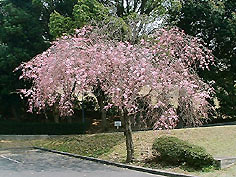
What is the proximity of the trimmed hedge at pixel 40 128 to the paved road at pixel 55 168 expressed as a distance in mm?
6405

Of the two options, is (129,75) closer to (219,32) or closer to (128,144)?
(128,144)

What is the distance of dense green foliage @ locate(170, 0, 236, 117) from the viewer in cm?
1953

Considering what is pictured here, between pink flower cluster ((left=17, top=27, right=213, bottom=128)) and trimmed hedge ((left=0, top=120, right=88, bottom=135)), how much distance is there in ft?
29.0

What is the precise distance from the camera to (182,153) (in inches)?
388

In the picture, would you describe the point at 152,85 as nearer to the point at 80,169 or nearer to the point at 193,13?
the point at 80,169

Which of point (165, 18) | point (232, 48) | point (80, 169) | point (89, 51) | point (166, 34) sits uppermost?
point (165, 18)

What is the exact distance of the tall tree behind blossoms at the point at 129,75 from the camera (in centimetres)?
1045

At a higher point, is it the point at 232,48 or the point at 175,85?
the point at 232,48

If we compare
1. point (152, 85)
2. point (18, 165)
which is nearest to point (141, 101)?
point (152, 85)

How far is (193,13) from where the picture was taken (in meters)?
20.0

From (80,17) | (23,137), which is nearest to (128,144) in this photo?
(80,17)

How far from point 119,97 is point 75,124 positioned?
1103 centimetres

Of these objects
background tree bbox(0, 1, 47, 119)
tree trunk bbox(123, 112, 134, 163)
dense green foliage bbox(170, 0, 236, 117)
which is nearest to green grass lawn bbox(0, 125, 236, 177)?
tree trunk bbox(123, 112, 134, 163)

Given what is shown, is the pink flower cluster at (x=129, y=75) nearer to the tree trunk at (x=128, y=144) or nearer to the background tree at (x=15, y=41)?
the tree trunk at (x=128, y=144)
